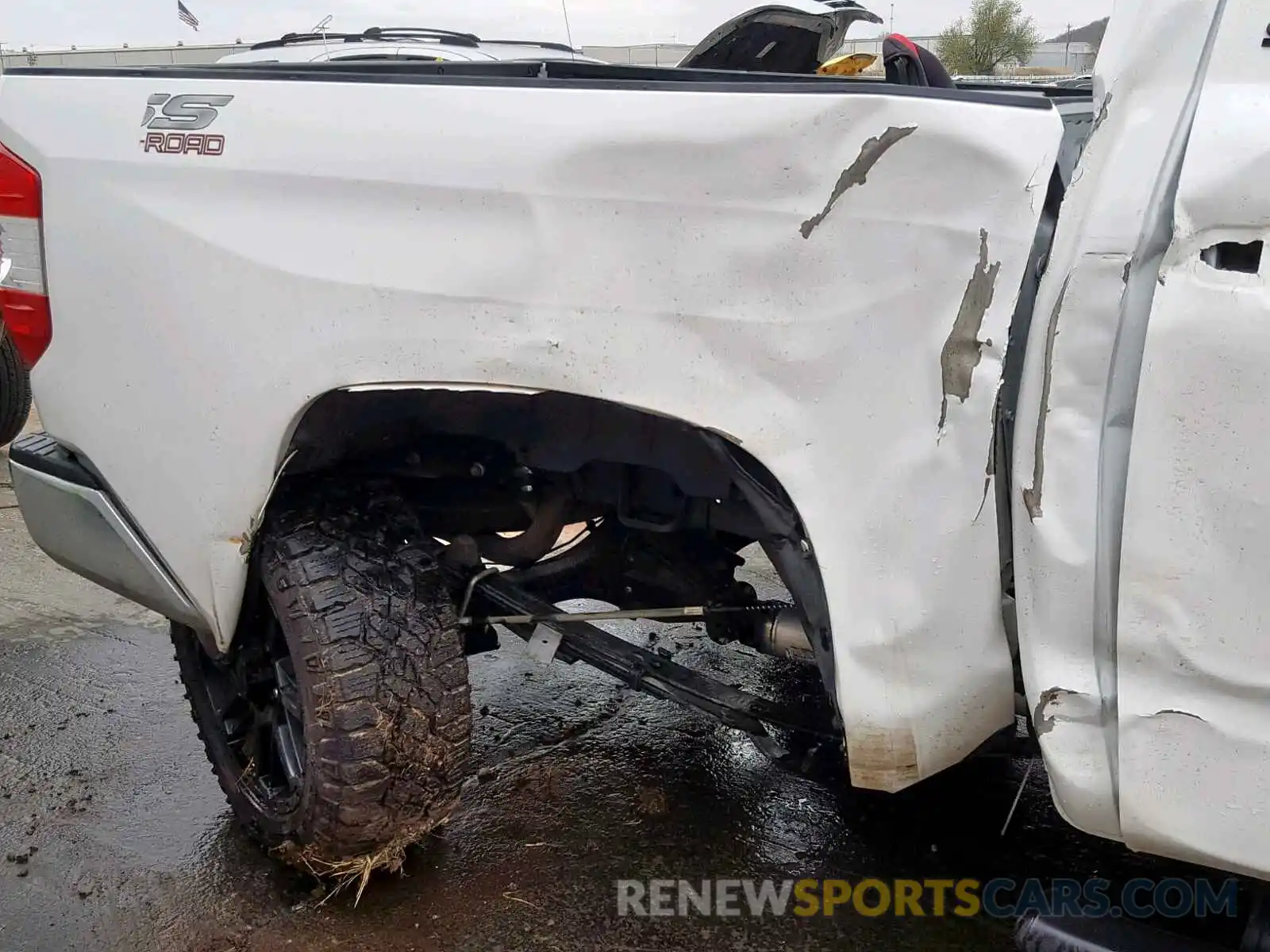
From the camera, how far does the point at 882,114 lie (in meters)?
1.53

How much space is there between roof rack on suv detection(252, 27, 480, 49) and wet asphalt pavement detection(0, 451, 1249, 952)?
191 inches

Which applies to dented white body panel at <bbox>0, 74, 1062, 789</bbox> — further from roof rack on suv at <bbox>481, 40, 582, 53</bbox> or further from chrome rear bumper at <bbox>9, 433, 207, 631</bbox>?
roof rack on suv at <bbox>481, 40, 582, 53</bbox>

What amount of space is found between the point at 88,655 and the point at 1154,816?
10.9 ft

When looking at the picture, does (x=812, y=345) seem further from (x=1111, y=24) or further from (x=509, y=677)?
(x=509, y=677)

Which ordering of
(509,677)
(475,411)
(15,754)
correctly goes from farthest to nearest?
(509,677) < (15,754) < (475,411)

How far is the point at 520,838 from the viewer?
105 inches

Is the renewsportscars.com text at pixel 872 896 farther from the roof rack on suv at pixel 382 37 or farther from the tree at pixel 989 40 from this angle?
the tree at pixel 989 40

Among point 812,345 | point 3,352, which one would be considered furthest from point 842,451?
point 3,352

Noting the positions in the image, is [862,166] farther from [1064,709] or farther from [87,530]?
[87,530]

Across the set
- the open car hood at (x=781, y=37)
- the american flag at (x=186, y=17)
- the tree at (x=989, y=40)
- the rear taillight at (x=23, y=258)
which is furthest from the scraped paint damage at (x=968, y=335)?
the tree at (x=989, y=40)

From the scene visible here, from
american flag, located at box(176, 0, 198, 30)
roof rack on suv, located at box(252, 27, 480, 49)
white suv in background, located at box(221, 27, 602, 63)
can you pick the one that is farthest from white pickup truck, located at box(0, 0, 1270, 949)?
american flag, located at box(176, 0, 198, 30)

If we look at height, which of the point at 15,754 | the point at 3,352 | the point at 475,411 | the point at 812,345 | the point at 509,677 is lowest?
the point at 509,677

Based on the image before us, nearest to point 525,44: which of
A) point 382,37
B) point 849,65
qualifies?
point 382,37

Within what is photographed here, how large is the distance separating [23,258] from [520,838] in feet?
5.54
